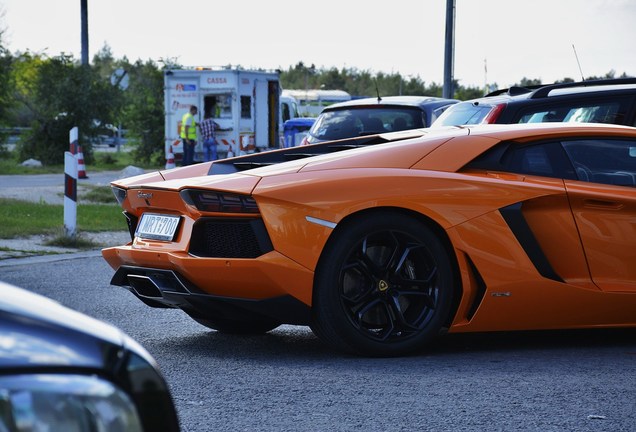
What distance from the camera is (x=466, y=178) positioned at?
19.6ft

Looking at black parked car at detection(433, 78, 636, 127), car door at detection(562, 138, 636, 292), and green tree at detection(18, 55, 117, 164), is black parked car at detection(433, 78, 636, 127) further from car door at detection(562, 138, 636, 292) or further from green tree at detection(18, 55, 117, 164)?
green tree at detection(18, 55, 117, 164)

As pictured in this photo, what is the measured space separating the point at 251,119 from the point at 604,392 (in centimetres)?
2828

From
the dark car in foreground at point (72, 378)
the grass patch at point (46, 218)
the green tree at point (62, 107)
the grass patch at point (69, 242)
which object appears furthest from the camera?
the green tree at point (62, 107)

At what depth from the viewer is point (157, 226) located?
613 cm

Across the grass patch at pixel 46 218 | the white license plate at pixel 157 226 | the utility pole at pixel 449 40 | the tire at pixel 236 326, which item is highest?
the utility pole at pixel 449 40

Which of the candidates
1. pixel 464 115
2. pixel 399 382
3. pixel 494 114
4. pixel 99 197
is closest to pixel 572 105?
pixel 494 114

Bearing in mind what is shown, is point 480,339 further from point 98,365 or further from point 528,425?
point 98,365

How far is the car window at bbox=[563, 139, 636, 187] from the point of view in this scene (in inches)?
248

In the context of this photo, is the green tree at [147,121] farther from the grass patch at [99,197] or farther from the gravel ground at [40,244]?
the gravel ground at [40,244]

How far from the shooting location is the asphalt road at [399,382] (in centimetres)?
456

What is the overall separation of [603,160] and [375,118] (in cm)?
699

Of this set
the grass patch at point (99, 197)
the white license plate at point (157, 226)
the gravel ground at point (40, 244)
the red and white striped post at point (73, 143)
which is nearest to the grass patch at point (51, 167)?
the grass patch at point (99, 197)

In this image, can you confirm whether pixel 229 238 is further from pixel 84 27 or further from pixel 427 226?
pixel 84 27

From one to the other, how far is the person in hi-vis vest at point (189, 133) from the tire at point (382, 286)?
25133 millimetres
